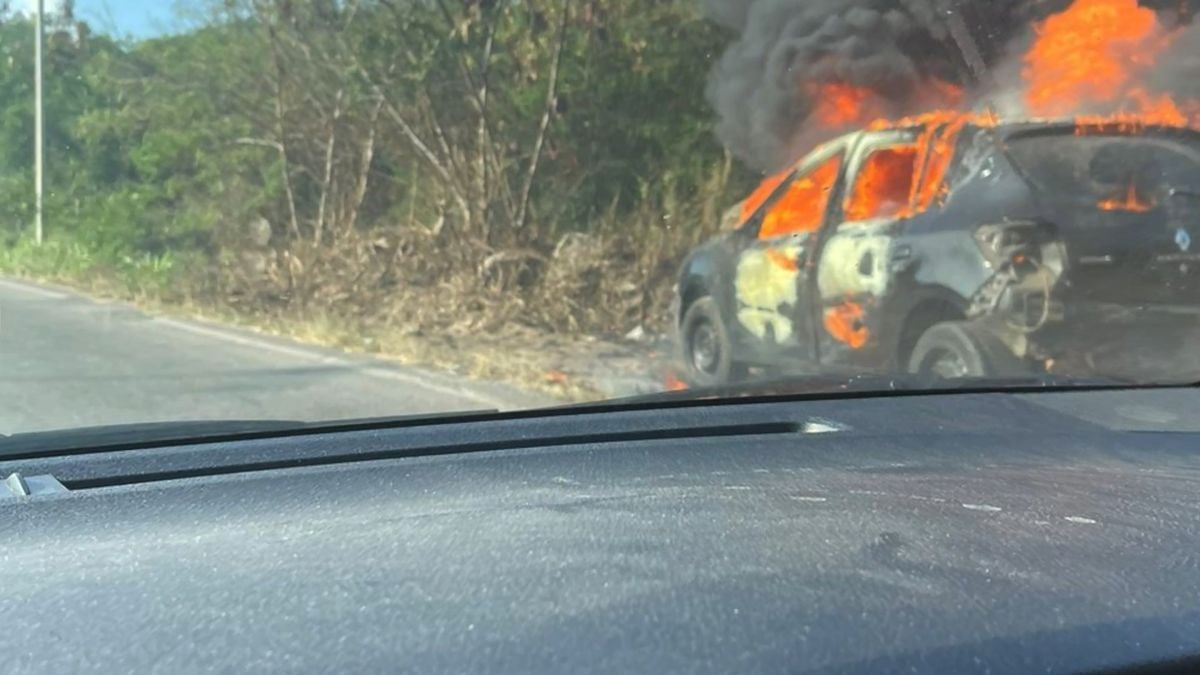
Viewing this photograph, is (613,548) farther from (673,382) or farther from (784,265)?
(784,265)

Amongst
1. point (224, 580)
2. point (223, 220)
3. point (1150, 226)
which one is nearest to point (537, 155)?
point (223, 220)

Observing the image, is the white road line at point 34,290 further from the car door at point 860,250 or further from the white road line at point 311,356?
the car door at point 860,250

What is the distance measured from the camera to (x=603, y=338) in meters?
7.46

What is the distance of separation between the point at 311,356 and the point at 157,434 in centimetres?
319

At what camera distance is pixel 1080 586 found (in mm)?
2072

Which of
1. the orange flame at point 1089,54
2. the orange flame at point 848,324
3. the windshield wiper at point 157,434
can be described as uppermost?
the orange flame at point 1089,54

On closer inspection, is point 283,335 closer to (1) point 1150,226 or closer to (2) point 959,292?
(2) point 959,292

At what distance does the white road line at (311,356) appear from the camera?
6.43 meters

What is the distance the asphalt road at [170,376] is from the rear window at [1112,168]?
2.53m

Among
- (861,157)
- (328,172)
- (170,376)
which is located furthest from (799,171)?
(170,376)

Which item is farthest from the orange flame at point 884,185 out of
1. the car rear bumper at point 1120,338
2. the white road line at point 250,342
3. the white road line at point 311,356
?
the white road line at point 250,342

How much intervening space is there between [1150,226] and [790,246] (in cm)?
168

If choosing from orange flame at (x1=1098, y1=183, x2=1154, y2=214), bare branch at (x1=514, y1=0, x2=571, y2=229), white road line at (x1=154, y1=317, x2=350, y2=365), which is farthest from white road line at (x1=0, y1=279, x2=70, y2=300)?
orange flame at (x1=1098, y1=183, x2=1154, y2=214)

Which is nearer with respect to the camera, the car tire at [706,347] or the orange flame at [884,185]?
the orange flame at [884,185]
